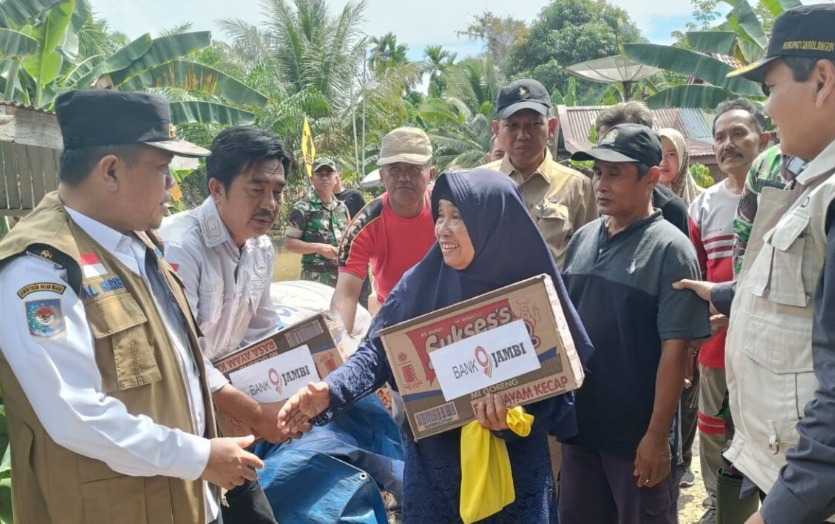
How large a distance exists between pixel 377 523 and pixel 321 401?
2.88ft

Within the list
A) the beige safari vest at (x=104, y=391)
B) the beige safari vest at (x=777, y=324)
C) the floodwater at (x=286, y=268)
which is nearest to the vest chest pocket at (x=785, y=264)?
the beige safari vest at (x=777, y=324)

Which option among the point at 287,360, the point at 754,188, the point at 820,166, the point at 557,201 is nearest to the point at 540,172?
the point at 557,201

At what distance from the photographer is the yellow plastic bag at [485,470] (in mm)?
2297

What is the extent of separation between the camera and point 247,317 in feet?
10.1

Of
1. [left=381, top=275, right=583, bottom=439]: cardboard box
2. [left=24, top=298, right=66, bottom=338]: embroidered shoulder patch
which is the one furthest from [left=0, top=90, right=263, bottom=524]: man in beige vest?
[left=381, top=275, right=583, bottom=439]: cardboard box

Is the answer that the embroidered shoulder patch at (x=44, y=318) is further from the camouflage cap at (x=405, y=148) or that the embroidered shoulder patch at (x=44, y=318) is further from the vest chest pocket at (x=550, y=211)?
the vest chest pocket at (x=550, y=211)

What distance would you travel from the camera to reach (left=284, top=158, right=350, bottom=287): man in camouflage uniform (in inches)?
301

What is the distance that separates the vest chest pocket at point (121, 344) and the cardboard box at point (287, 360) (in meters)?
0.77

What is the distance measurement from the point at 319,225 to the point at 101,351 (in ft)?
19.5

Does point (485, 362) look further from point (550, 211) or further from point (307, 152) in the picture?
point (307, 152)

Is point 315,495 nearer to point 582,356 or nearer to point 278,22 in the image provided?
point 582,356

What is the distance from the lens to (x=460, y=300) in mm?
2496

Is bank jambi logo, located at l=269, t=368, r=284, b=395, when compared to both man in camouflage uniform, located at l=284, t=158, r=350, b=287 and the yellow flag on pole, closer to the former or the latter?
man in camouflage uniform, located at l=284, t=158, r=350, b=287

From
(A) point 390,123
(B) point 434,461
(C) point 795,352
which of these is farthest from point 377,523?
(A) point 390,123
